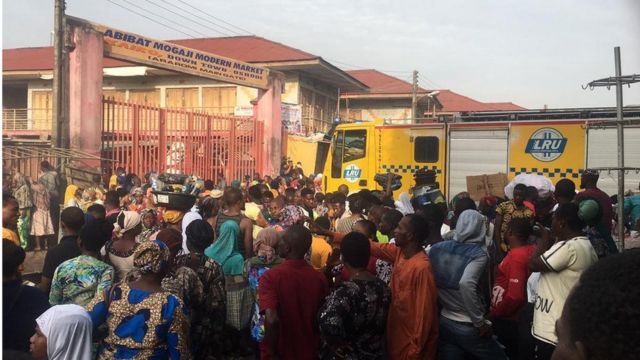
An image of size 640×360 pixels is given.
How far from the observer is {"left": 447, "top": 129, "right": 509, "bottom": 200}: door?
12195mm

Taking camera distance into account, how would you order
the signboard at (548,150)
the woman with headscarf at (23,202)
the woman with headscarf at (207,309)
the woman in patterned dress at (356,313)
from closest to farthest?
1. the woman in patterned dress at (356,313)
2. the woman with headscarf at (207,309)
3. the woman with headscarf at (23,202)
4. the signboard at (548,150)

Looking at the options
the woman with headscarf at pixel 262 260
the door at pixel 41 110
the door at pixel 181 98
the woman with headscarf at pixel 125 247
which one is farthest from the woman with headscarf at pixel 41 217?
the door at pixel 41 110

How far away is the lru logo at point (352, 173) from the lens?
13875mm

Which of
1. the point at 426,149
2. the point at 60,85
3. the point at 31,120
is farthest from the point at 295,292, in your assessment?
the point at 31,120

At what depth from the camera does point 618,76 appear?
4297 mm

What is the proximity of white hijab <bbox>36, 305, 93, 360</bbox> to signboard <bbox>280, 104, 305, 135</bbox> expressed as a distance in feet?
71.5

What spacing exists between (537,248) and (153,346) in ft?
9.13

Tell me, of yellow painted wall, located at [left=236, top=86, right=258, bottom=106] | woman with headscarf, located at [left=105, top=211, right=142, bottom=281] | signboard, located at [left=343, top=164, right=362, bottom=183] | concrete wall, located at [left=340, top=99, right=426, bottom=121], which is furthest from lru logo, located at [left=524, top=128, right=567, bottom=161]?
concrete wall, located at [left=340, top=99, right=426, bottom=121]

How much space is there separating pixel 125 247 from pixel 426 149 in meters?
9.11

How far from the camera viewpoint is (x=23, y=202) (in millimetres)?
10383

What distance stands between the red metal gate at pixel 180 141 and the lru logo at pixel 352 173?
223 inches

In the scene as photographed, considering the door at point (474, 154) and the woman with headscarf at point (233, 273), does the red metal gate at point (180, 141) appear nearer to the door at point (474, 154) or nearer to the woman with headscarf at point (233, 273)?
the door at point (474, 154)

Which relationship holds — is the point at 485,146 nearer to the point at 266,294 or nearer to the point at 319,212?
the point at 319,212

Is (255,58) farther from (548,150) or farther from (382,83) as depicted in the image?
(548,150)
